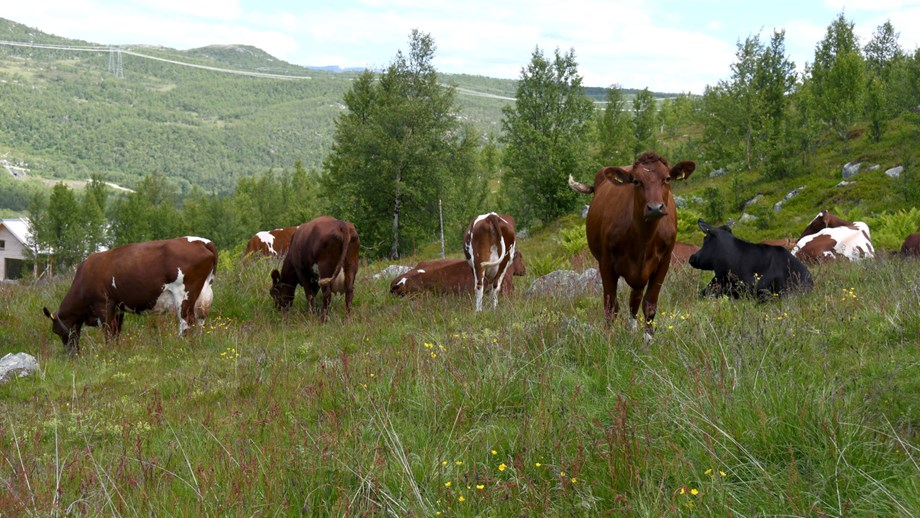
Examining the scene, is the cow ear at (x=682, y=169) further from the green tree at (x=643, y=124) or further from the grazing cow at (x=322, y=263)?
the green tree at (x=643, y=124)

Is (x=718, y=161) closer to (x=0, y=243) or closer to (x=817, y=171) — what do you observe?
(x=817, y=171)

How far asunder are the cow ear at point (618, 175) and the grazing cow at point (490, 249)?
524 centimetres

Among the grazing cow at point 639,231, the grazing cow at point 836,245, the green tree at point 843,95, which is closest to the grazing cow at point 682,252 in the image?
the grazing cow at point 836,245

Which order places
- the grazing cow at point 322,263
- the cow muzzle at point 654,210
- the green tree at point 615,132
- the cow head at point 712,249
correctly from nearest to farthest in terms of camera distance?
the cow muzzle at point 654,210 < the cow head at point 712,249 < the grazing cow at point 322,263 < the green tree at point 615,132

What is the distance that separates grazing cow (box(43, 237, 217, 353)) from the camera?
11.3 meters

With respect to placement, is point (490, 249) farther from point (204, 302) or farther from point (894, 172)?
point (894, 172)

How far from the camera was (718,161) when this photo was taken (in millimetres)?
53250

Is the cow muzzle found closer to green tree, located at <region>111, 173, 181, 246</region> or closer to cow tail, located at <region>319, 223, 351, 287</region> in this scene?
cow tail, located at <region>319, 223, 351, 287</region>

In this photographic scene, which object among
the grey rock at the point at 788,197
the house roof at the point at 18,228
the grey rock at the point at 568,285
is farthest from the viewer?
the house roof at the point at 18,228

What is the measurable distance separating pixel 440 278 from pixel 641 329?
806cm

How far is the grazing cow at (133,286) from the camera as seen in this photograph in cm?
1128

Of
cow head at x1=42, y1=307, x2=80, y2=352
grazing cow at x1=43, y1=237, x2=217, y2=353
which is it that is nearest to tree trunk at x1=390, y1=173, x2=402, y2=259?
grazing cow at x1=43, y1=237, x2=217, y2=353

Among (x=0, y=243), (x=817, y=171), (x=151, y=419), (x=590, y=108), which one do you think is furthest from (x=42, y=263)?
(x=151, y=419)

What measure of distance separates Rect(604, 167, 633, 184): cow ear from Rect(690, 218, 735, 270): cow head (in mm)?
4240
